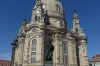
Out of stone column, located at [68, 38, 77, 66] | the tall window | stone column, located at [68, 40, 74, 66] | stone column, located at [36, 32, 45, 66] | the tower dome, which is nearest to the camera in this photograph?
stone column, located at [36, 32, 45, 66]

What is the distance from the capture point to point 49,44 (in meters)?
45.9

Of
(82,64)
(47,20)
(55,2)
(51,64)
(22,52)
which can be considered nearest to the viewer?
(51,64)

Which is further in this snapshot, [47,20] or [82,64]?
[47,20]

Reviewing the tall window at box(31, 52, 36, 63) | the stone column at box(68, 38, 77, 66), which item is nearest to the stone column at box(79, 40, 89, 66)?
the stone column at box(68, 38, 77, 66)

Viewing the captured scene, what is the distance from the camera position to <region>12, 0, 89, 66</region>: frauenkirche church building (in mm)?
43312

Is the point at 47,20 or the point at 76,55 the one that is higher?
the point at 47,20

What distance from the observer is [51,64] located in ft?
143

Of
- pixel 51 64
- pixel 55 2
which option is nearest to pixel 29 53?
pixel 51 64

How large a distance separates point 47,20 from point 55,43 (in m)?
10.00

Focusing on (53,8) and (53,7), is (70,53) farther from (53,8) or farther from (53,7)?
(53,7)

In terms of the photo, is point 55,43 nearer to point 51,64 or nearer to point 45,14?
point 51,64

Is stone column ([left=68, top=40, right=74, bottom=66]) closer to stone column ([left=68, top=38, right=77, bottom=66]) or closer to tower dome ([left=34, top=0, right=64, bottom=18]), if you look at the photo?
stone column ([left=68, top=38, right=77, bottom=66])

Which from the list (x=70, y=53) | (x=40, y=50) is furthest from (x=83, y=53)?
(x=40, y=50)

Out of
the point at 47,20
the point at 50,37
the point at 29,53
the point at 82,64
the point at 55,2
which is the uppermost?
the point at 55,2
